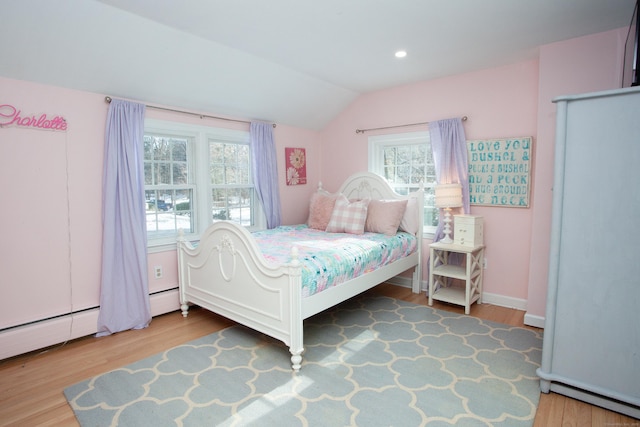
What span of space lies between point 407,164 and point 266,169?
1683mm

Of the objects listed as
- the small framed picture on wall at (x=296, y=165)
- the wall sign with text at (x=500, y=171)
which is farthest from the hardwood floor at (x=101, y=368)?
the small framed picture on wall at (x=296, y=165)

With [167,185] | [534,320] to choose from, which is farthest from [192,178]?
[534,320]

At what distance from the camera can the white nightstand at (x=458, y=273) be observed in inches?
136

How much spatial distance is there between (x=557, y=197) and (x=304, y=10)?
1.94 metres

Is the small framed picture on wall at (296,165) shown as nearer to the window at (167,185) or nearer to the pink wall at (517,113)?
the pink wall at (517,113)

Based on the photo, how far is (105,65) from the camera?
2727 mm

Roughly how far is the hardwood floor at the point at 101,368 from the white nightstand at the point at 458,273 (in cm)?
11

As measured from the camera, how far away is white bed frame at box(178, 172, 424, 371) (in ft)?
8.06

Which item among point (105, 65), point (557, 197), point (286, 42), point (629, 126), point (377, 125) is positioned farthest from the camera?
point (377, 125)

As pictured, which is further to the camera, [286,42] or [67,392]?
[286,42]

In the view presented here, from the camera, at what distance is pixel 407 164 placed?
436cm

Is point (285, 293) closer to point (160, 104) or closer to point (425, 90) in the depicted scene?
point (160, 104)

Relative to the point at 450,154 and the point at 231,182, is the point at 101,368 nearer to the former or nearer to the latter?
the point at 231,182

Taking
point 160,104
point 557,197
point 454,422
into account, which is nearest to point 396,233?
point 557,197
